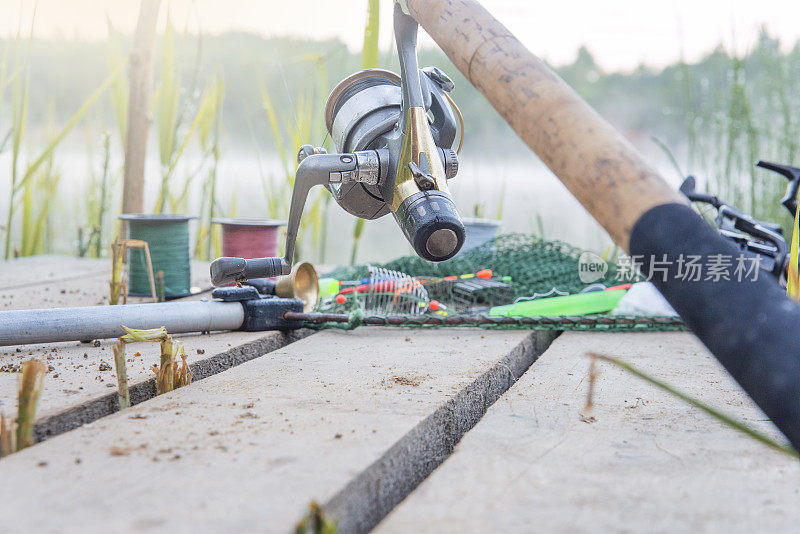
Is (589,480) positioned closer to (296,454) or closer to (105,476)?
(296,454)

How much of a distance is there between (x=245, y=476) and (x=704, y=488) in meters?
0.39

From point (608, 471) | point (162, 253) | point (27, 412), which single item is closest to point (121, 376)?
point (27, 412)

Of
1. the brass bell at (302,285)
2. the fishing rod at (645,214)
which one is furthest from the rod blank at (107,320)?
the fishing rod at (645,214)

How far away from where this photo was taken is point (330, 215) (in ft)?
10.5

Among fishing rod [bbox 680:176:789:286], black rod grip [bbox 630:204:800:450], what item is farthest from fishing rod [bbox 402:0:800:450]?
fishing rod [bbox 680:176:789:286]

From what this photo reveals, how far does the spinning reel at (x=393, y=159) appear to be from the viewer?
30.6 inches

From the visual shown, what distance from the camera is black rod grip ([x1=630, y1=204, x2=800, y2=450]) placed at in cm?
49

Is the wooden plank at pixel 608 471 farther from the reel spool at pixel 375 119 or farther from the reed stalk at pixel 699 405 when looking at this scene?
the reel spool at pixel 375 119

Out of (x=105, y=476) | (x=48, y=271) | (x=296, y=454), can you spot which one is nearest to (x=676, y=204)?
(x=296, y=454)

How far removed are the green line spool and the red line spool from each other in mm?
95

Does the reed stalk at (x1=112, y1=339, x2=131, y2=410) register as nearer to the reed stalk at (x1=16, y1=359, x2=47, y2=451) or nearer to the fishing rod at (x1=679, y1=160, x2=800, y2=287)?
the reed stalk at (x1=16, y1=359, x2=47, y2=451)

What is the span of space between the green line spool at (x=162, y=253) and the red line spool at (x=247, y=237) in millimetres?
95

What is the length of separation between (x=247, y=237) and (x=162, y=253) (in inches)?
7.8

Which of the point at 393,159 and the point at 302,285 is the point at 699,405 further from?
the point at 302,285
